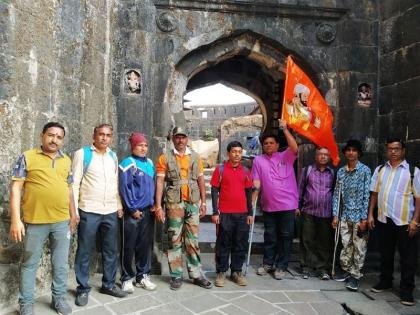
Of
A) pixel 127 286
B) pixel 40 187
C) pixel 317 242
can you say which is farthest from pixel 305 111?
pixel 40 187

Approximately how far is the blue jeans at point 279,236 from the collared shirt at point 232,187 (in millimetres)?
616

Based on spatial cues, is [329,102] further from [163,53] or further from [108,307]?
[108,307]

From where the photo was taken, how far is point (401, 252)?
436 cm

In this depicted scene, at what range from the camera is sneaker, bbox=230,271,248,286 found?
4.59 metres

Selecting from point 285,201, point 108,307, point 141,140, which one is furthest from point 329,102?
point 108,307

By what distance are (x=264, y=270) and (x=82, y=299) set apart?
2.31 metres

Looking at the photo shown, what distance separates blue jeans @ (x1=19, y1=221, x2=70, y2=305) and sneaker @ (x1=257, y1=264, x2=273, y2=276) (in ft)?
8.19

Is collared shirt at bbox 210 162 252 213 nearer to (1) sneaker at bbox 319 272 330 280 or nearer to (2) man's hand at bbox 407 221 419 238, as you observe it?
(1) sneaker at bbox 319 272 330 280

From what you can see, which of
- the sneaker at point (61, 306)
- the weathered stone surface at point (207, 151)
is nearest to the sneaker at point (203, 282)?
the sneaker at point (61, 306)

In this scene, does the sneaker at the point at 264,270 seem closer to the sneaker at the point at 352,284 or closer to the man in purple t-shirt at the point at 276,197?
the man in purple t-shirt at the point at 276,197

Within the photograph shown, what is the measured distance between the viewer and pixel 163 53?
542 centimetres

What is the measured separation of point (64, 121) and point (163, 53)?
1804 millimetres

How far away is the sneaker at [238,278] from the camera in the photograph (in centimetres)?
459

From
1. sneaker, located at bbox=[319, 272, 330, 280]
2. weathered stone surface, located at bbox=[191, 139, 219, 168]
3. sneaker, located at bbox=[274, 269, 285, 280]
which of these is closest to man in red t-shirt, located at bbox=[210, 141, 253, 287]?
sneaker, located at bbox=[274, 269, 285, 280]
